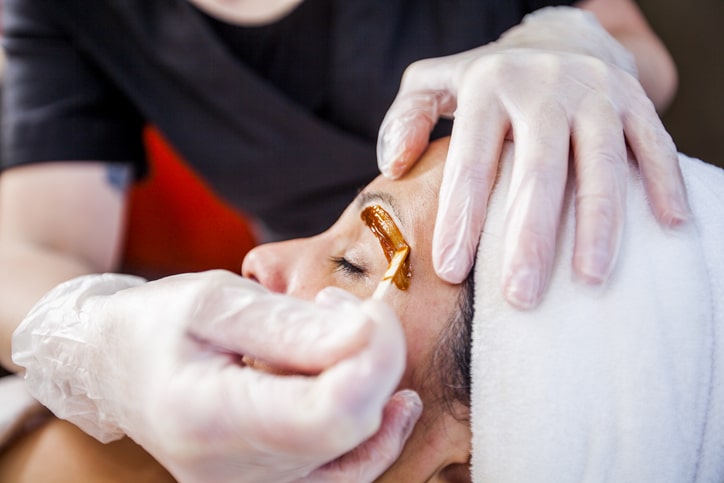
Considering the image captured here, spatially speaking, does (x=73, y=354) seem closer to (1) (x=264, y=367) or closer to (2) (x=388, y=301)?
(1) (x=264, y=367)

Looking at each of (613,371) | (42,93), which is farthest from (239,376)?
(42,93)

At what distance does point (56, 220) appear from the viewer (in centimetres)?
128

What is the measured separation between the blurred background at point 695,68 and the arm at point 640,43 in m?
0.44

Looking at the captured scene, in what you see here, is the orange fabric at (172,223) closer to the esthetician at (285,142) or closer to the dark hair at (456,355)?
the esthetician at (285,142)

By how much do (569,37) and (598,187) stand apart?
403mm

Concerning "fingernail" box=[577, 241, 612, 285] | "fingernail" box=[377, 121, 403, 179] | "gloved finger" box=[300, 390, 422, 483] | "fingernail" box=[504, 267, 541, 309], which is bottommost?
"gloved finger" box=[300, 390, 422, 483]

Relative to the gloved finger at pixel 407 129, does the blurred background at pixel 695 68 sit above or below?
below

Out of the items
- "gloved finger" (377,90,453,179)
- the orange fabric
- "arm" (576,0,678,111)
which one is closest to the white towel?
"gloved finger" (377,90,453,179)

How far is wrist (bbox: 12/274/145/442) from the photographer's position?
75 cm

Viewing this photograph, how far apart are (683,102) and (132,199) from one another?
1.69m

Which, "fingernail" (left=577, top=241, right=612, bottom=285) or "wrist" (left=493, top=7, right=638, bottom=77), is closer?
"fingernail" (left=577, top=241, right=612, bottom=285)

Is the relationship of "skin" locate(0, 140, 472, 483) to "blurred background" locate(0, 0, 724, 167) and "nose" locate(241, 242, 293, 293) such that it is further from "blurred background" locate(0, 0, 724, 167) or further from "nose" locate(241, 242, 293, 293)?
"blurred background" locate(0, 0, 724, 167)

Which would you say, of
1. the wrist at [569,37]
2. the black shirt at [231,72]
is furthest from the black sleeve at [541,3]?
the wrist at [569,37]

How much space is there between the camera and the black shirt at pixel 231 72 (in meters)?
1.26
